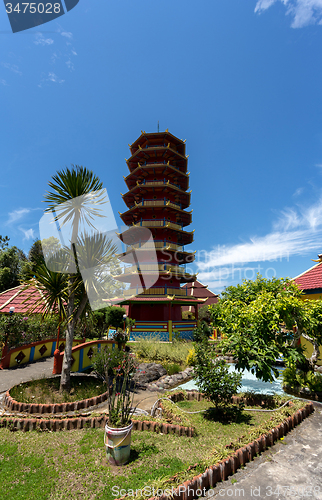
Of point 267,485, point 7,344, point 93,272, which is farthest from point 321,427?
point 7,344

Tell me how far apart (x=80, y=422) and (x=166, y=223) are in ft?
64.7

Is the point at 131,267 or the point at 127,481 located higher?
the point at 131,267

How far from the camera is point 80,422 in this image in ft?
18.9

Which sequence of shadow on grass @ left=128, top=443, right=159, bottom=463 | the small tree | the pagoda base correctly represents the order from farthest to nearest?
the small tree < the pagoda base < shadow on grass @ left=128, top=443, right=159, bottom=463

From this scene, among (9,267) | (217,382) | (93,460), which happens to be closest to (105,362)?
(217,382)

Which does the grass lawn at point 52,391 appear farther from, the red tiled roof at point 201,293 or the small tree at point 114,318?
the red tiled roof at point 201,293

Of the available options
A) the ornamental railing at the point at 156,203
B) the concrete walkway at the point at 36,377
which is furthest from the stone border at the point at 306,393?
the ornamental railing at the point at 156,203

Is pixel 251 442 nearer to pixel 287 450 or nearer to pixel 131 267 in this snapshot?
pixel 287 450

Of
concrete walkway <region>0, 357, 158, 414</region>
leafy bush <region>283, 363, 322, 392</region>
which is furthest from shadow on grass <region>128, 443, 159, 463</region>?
leafy bush <region>283, 363, 322, 392</region>

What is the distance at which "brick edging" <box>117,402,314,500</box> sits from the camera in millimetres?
3392

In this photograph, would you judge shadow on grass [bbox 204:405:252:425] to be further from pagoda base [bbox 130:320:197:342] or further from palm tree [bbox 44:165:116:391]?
pagoda base [bbox 130:320:197:342]

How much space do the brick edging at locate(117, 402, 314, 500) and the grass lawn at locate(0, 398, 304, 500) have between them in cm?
14

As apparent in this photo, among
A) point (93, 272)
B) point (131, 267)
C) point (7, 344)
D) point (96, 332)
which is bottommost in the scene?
point (96, 332)

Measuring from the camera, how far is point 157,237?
24.6 meters
